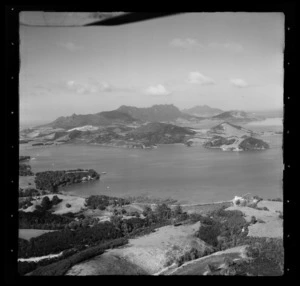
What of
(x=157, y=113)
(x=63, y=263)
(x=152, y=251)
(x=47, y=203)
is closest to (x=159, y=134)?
(x=157, y=113)

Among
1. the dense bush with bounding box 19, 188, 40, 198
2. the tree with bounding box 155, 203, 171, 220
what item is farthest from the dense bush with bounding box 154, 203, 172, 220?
the dense bush with bounding box 19, 188, 40, 198

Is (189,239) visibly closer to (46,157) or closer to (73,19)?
(46,157)

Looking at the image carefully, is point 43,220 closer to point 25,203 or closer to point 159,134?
point 25,203
